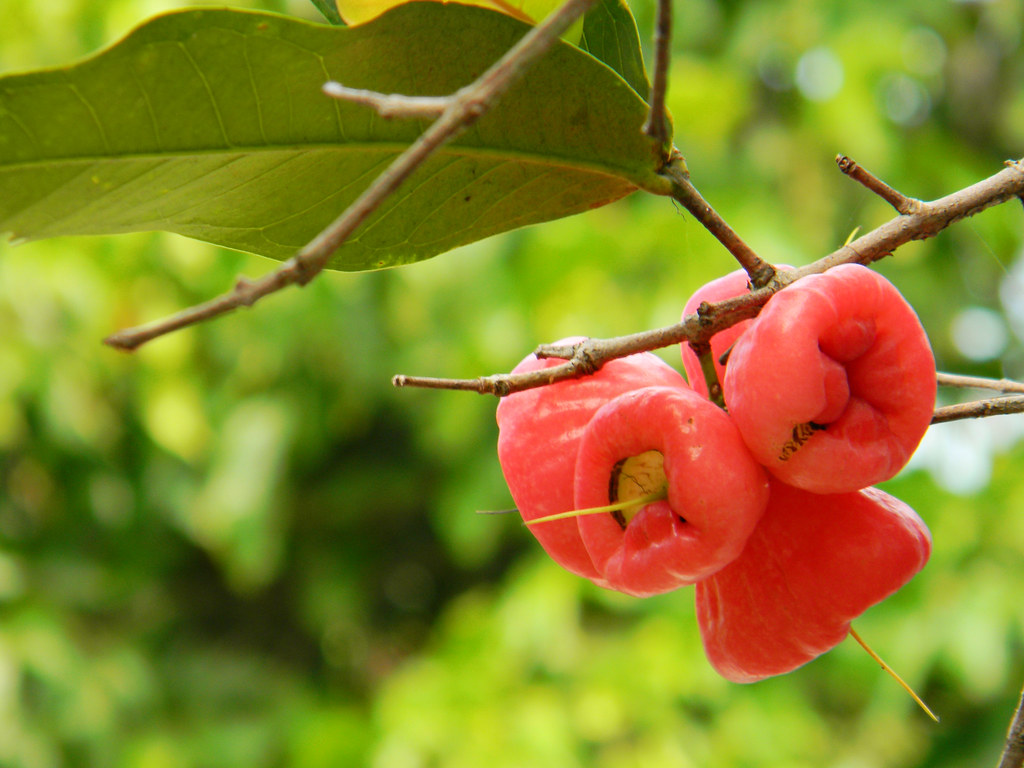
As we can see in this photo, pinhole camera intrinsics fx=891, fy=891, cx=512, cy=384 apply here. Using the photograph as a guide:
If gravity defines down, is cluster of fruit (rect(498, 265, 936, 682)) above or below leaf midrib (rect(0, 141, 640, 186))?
below

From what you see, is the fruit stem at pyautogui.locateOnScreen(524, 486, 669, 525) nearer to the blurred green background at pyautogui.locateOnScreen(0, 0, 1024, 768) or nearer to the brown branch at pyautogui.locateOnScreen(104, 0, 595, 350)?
the brown branch at pyautogui.locateOnScreen(104, 0, 595, 350)

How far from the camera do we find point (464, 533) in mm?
1637

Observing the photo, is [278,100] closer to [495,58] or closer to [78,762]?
[495,58]

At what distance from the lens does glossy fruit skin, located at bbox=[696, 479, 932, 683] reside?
13.2 inches

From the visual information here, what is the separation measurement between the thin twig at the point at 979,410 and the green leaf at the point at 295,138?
0.15 m

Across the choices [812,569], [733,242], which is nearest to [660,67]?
[733,242]

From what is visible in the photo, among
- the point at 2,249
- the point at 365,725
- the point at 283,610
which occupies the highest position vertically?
the point at 2,249

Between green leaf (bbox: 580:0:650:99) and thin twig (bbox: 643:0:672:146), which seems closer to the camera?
thin twig (bbox: 643:0:672:146)

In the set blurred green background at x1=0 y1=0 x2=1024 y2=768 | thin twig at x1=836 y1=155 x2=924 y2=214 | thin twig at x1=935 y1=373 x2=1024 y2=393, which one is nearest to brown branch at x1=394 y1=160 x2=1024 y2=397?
thin twig at x1=836 y1=155 x2=924 y2=214

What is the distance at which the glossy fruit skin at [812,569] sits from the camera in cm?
34

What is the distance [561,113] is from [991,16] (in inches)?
76.8

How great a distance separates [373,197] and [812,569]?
23 cm

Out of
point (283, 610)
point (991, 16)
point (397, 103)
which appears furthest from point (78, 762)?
point (991, 16)

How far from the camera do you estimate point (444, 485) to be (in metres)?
1.80
